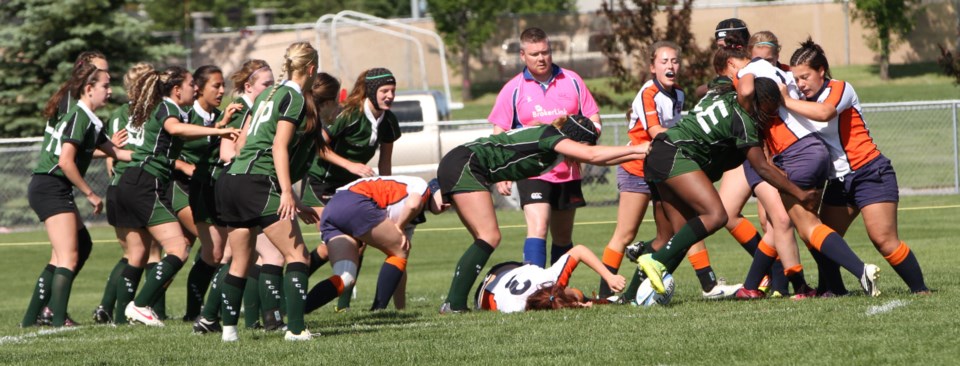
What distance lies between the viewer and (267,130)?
7250mm

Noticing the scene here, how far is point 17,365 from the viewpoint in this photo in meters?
6.69

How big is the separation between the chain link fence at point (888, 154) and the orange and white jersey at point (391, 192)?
10701 millimetres

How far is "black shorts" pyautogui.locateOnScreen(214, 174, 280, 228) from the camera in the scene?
23.4 ft

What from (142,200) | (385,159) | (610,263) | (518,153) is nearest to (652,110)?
(610,263)

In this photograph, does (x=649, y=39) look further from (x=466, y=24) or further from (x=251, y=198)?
(x=466, y=24)

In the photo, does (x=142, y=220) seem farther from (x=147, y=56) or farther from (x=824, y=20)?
(x=824, y=20)

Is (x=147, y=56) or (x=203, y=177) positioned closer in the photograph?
(x=203, y=177)

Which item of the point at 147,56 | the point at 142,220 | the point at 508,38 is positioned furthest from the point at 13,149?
the point at 508,38

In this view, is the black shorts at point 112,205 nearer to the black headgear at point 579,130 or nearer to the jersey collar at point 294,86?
the jersey collar at point 294,86

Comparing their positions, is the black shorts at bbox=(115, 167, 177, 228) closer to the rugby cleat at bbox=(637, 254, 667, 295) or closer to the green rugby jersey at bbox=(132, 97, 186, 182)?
the green rugby jersey at bbox=(132, 97, 186, 182)

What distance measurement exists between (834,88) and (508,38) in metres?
31.8

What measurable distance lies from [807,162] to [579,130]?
4.60 feet

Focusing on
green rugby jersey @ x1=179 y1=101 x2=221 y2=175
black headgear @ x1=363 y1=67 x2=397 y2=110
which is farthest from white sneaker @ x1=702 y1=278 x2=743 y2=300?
green rugby jersey @ x1=179 y1=101 x2=221 y2=175

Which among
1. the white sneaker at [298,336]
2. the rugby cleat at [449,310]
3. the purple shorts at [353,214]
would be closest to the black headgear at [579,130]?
the purple shorts at [353,214]
